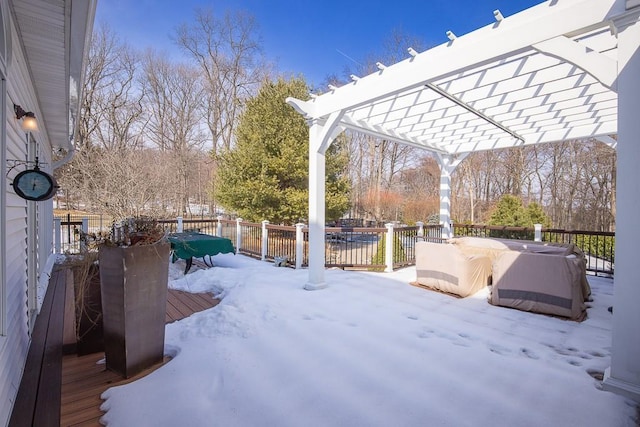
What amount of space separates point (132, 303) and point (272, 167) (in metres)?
8.73

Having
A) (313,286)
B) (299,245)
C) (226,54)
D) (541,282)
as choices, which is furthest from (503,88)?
(226,54)

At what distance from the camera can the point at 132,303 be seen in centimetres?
225

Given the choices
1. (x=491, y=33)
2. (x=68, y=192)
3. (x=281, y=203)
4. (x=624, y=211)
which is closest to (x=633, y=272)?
(x=624, y=211)

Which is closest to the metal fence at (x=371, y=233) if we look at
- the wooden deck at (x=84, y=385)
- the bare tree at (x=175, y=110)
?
the wooden deck at (x=84, y=385)

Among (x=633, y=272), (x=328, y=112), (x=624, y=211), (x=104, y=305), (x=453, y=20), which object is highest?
(x=453, y=20)

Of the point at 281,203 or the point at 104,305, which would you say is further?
the point at 281,203

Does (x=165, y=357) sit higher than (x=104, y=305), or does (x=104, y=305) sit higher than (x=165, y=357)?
(x=104, y=305)

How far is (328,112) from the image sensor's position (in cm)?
441

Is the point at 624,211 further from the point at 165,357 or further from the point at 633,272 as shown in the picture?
the point at 165,357

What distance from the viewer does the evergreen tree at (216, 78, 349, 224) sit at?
10656 mm

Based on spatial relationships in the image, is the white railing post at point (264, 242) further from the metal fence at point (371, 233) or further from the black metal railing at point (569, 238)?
the black metal railing at point (569, 238)

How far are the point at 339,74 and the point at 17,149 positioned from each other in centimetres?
1604

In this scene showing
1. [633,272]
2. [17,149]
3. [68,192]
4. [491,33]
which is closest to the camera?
[633,272]

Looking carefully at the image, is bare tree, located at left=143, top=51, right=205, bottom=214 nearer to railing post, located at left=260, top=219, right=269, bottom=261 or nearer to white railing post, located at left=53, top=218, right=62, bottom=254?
white railing post, located at left=53, top=218, right=62, bottom=254
